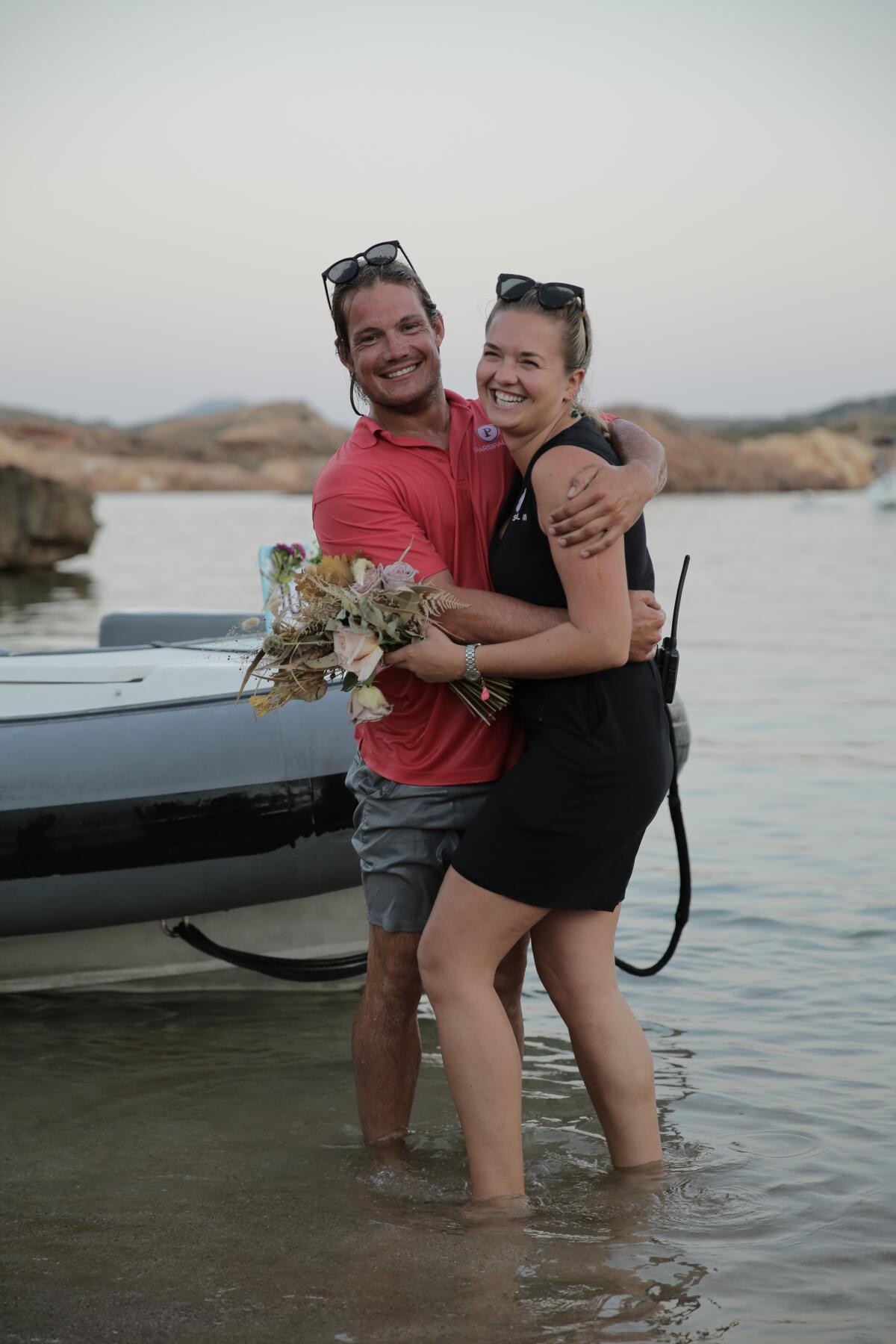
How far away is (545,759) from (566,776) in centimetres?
5

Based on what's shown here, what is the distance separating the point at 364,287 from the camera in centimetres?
288

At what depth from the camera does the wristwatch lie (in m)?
2.64

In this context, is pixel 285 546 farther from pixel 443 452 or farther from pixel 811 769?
pixel 811 769

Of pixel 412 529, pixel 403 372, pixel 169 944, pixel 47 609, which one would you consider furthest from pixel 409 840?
pixel 47 609

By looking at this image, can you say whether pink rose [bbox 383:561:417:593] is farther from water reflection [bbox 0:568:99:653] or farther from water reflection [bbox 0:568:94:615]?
water reflection [bbox 0:568:94:615]

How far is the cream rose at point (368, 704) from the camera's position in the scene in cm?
267

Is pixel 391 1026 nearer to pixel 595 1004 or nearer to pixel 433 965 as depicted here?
pixel 433 965

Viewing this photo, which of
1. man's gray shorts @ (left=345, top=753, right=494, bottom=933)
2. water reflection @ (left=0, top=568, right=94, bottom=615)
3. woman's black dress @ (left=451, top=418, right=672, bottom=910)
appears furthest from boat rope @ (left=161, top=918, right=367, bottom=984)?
water reflection @ (left=0, top=568, right=94, bottom=615)

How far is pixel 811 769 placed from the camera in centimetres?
727

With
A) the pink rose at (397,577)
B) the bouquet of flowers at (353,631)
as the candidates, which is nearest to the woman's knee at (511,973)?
the bouquet of flowers at (353,631)

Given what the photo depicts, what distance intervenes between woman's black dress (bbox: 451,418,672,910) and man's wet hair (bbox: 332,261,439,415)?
497 millimetres

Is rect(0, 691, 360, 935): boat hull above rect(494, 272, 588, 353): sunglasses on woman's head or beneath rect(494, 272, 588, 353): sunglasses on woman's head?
beneath

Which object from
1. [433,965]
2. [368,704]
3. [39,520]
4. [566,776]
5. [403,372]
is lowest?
[433,965]

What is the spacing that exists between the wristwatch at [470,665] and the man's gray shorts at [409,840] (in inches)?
11.2
